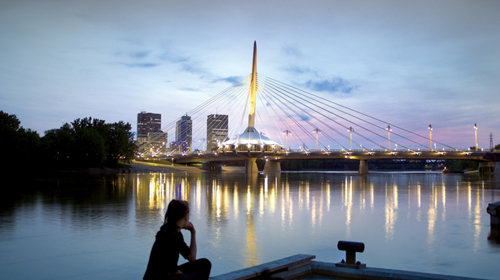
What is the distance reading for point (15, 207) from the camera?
68.4 feet

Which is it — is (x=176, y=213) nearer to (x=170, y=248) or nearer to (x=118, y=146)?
A: (x=170, y=248)

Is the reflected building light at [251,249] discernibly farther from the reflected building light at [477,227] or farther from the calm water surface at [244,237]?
the reflected building light at [477,227]

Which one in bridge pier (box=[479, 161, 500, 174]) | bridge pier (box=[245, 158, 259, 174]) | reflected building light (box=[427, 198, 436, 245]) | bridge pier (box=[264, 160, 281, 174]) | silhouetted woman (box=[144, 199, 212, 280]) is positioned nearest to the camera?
silhouetted woman (box=[144, 199, 212, 280])

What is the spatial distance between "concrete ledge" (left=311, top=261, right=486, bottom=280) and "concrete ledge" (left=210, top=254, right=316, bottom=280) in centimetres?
22

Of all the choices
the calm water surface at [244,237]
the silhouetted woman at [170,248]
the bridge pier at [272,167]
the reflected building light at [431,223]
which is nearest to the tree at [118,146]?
the bridge pier at [272,167]

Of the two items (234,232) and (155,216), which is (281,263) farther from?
(155,216)

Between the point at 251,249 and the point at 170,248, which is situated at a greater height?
the point at 170,248

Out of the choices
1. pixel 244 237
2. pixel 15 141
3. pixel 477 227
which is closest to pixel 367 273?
Result: pixel 244 237

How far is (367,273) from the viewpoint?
285 inches

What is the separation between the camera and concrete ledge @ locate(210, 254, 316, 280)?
6.89 m

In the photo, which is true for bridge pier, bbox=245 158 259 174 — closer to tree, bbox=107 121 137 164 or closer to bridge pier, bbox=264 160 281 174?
bridge pier, bbox=264 160 281 174

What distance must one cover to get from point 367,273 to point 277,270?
62.6 inches

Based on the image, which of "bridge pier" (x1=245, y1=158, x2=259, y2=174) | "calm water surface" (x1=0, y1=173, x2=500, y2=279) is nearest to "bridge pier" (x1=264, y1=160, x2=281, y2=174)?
"bridge pier" (x1=245, y1=158, x2=259, y2=174)

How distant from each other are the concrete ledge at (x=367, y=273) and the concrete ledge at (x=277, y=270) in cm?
22
